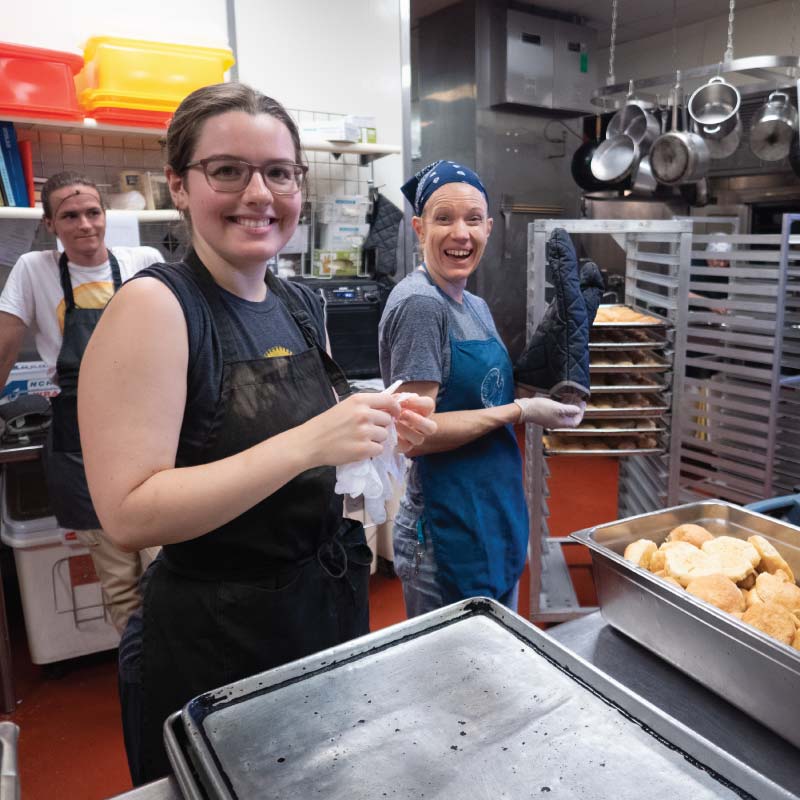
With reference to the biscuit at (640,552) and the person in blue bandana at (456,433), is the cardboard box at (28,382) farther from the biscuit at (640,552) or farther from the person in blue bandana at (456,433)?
the biscuit at (640,552)

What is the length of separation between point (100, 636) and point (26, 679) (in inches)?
13.0

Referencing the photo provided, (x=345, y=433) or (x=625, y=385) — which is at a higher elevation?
(x=345, y=433)

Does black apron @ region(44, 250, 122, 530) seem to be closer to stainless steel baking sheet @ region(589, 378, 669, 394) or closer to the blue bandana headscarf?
the blue bandana headscarf

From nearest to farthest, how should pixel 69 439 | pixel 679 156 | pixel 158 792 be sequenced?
1. pixel 158 792
2. pixel 69 439
3. pixel 679 156

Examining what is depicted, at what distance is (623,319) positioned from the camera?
9.04 ft

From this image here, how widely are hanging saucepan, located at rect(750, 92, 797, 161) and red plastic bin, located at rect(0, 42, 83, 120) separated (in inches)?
159

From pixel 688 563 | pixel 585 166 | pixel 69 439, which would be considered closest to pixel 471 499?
pixel 688 563

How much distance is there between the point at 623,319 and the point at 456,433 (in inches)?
54.7

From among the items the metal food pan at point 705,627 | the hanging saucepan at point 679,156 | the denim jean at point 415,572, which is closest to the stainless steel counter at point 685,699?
the metal food pan at point 705,627

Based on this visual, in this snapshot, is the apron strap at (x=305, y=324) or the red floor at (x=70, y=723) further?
the red floor at (x=70, y=723)

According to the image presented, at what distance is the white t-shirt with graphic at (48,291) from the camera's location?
2.54 m

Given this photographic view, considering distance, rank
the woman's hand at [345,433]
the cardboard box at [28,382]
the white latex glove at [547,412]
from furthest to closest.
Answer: the cardboard box at [28,382], the white latex glove at [547,412], the woman's hand at [345,433]

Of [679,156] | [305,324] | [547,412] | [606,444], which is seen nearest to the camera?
[305,324]

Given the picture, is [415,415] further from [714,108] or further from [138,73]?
[714,108]
